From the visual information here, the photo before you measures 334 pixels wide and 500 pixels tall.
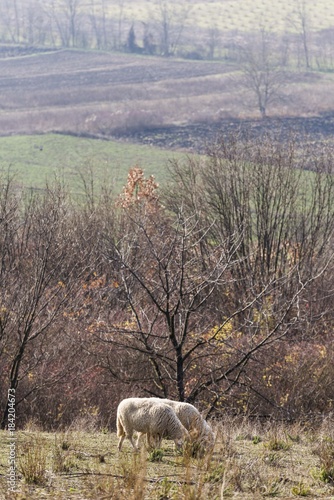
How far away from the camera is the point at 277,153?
31.5 meters

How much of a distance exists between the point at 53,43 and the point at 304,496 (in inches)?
6321

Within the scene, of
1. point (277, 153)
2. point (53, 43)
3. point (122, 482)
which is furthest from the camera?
point (53, 43)

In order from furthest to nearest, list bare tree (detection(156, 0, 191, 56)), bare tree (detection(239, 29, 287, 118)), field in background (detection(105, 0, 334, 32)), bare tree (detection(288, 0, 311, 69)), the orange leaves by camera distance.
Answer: field in background (detection(105, 0, 334, 32)) < bare tree (detection(156, 0, 191, 56)) < bare tree (detection(288, 0, 311, 69)) < bare tree (detection(239, 29, 287, 118)) < the orange leaves

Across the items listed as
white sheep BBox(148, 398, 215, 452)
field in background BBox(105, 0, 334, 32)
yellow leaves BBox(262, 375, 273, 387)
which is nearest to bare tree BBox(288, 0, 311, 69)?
field in background BBox(105, 0, 334, 32)

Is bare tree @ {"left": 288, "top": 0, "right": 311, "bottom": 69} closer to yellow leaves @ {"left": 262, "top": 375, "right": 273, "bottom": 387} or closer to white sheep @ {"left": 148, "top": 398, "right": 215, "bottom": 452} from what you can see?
yellow leaves @ {"left": 262, "top": 375, "right": 273, "bottom": 387}

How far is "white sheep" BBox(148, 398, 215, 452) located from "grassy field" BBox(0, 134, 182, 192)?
4177 cm

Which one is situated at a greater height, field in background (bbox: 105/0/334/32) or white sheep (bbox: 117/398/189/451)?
field in background (bbox: 105/0/334/32)

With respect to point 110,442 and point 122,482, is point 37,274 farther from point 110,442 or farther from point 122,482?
point 122,482

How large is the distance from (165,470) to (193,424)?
1.09m

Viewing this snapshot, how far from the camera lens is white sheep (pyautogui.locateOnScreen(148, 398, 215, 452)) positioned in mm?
10648

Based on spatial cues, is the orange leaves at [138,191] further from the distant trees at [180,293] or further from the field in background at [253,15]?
the field in background at [253,15]

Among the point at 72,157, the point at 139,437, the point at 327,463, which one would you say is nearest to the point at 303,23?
the point at 72,157

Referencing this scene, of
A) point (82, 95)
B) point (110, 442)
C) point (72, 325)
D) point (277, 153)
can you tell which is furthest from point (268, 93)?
point (110, 442)

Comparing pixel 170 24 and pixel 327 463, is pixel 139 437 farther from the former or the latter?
pixel 170 24
